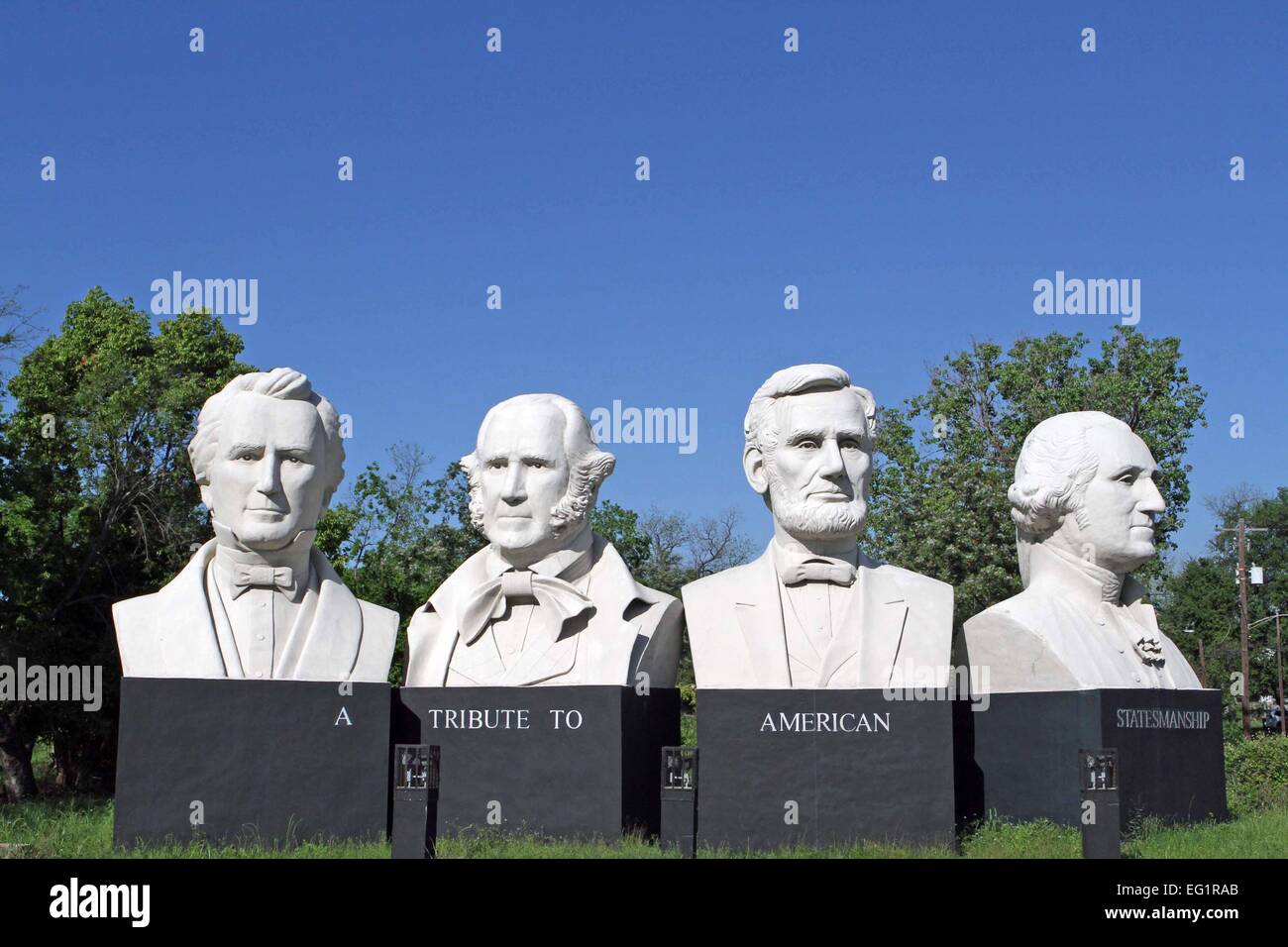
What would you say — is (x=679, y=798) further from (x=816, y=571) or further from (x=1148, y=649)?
(x=1148, y=649)

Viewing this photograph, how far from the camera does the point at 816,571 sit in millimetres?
10000

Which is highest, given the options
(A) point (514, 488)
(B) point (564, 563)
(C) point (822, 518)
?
(A) point (514, 488)

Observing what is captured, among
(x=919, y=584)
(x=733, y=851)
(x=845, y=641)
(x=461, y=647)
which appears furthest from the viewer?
(x=461, y=647)

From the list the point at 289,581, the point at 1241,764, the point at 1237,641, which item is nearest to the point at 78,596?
the point at 289,581

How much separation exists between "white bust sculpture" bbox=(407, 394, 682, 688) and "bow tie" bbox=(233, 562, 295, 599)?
110cm

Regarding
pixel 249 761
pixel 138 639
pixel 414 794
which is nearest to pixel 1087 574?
pixel 414 794

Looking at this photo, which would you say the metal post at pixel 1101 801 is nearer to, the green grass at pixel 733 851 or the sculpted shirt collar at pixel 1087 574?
the green grass at pixel 733 851

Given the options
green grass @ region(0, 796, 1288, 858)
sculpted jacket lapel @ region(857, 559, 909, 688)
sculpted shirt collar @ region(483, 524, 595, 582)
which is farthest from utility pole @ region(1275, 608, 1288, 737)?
sculpted shirt collar @ region(483, 524, 595, 582)

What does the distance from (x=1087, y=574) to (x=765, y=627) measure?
254cm

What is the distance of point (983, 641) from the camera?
10.6 m

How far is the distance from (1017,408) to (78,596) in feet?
47.6

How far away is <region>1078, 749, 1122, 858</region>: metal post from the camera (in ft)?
26.6

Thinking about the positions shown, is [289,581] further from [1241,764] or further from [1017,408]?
[1017,408]

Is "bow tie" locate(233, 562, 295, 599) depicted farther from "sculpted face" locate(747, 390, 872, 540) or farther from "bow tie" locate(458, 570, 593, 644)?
"sculpted face" locate(747, 390, 872, 540)
